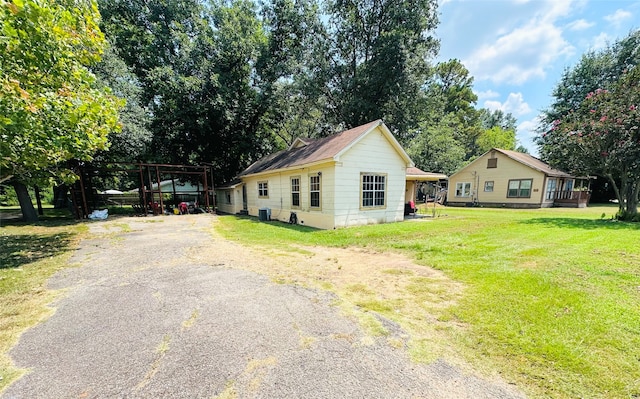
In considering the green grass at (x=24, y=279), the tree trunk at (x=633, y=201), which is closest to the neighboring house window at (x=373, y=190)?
the green grass at (x=24, y=279)

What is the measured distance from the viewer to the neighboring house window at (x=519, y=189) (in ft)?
65.9

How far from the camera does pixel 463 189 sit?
2427 centimetres

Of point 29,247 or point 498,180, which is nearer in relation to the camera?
point 29,247

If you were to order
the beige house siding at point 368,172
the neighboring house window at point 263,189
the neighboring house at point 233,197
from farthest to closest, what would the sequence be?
the neighboring house at point 233,197, the neighboring house window at point 263,189, the beige house siding at point 368,172

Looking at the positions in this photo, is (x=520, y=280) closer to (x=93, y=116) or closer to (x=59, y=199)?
(x=93, y=116)

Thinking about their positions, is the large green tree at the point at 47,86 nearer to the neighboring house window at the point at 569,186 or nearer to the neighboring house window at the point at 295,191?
the neighboring house window at the point at 295,191

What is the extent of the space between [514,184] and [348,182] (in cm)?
1834

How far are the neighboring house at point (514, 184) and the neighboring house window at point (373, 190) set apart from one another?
15.5 m

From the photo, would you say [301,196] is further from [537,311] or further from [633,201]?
[633,201]

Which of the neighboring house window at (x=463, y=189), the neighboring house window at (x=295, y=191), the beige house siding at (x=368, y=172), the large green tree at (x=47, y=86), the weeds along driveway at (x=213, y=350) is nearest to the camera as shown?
the weeds along driveway at (x=213, y=350)

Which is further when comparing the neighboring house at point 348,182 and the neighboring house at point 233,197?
the neighboring house at point 233,197

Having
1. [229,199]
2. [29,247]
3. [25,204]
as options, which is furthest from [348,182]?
[25,204]

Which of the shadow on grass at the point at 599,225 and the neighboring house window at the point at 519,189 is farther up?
the neighboring house window at the point at 519,189

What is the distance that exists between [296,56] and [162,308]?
2273 centimetres
